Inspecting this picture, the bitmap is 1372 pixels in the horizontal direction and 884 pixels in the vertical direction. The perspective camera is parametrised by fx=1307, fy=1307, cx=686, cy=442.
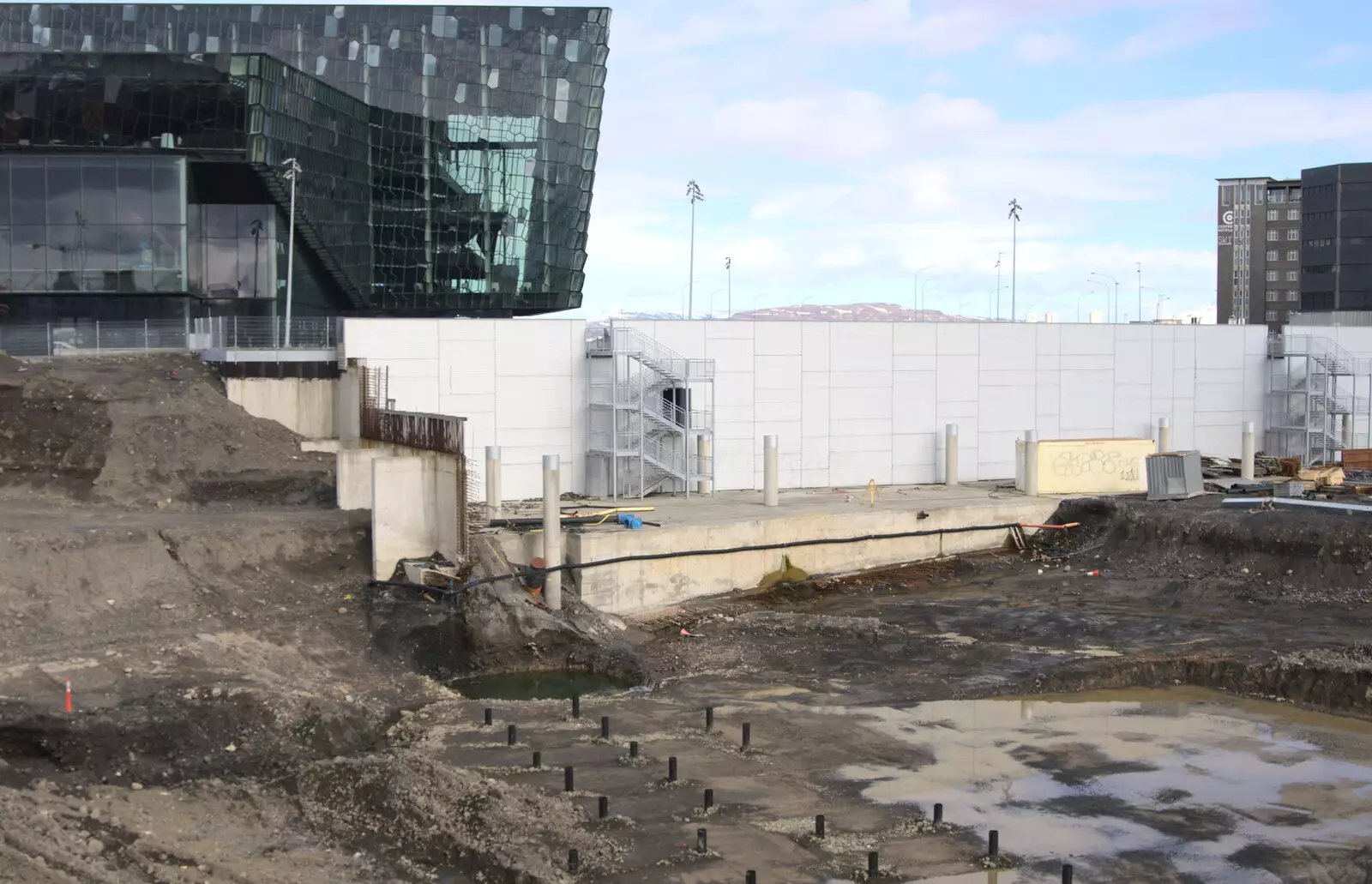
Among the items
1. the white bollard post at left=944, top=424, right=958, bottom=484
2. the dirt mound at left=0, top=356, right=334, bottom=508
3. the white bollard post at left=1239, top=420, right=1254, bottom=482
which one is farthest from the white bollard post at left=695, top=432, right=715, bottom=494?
the white bollard post at left=1239, top=420, right=1254, bottom=482

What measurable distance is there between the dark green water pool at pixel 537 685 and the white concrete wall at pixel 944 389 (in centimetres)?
1776

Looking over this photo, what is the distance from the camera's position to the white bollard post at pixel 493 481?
38.8m

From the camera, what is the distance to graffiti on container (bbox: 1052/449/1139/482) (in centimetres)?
4766

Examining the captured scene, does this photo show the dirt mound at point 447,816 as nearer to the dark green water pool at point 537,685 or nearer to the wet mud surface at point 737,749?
the wet mud surface at point 737,749

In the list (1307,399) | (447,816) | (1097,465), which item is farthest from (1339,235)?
(447,816)

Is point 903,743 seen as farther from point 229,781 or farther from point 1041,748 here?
point 229,781

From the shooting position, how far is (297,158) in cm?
5822


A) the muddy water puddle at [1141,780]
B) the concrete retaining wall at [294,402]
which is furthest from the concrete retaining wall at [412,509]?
the muddy water puddle at [1141,780]

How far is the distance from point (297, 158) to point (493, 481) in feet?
86.1

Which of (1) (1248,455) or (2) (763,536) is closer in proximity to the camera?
(2) (763,536)

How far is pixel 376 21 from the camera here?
7000 cm

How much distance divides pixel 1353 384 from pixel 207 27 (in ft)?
200

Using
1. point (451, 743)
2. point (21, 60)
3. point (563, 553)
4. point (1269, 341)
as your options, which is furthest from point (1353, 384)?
point (21, 60)

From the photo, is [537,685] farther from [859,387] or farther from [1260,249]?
[1260,249]
